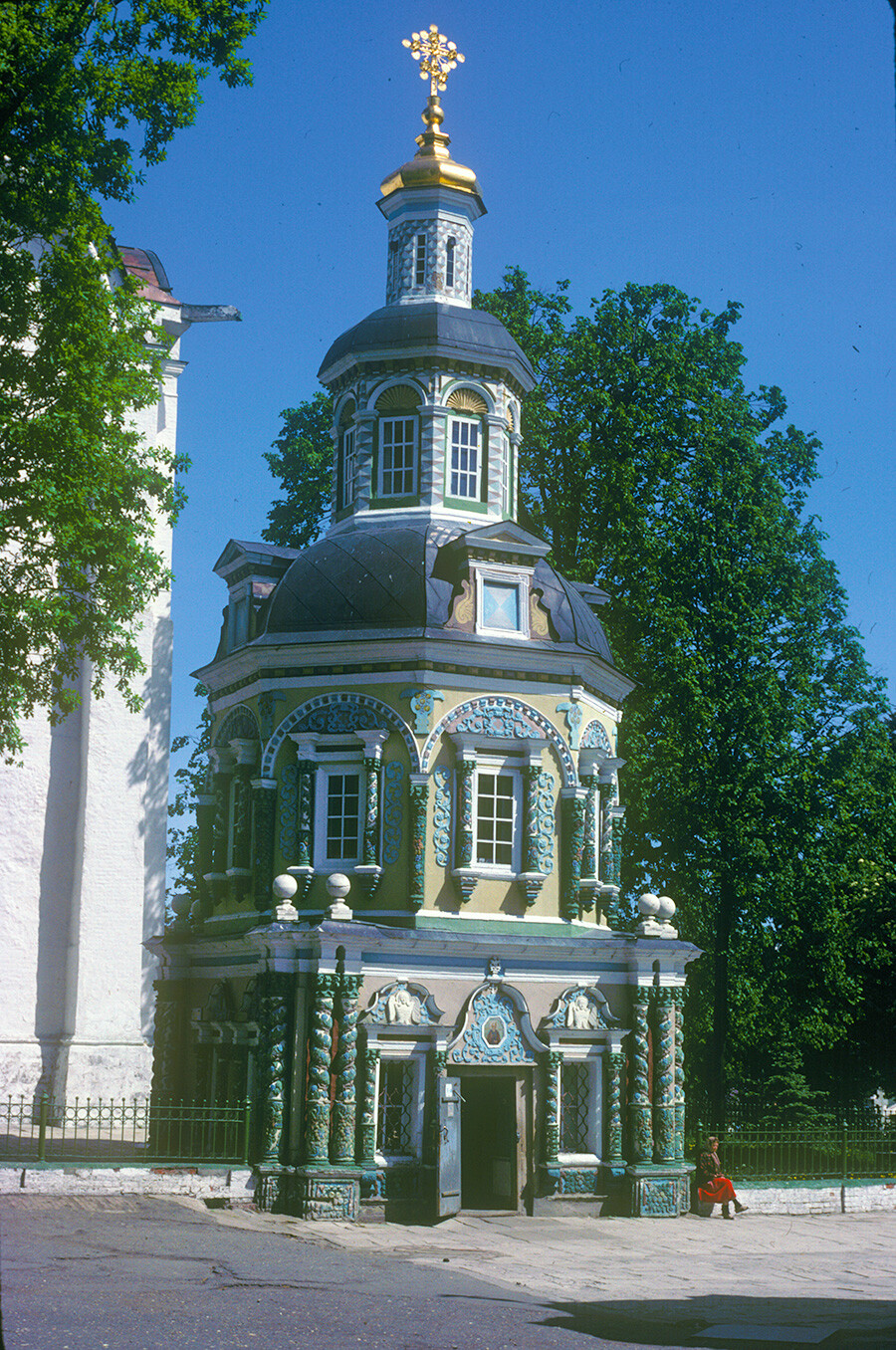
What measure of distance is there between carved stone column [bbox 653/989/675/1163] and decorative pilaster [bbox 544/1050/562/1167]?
65.5 inches

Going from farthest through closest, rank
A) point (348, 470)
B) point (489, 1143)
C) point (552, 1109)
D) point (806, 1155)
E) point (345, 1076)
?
point (806, 1155), point (348, 470), point (489, 1143), point (552, 1109), point (345, 1076)

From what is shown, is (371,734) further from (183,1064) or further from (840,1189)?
(840,1189)

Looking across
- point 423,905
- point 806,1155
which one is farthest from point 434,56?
point 806,1155

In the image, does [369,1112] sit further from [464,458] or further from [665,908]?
[464,458]

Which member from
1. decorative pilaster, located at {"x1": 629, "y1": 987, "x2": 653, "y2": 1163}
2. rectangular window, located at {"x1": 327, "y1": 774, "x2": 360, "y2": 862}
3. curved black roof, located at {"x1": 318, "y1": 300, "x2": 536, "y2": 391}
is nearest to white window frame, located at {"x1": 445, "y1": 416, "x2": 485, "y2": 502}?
curved black roof, located at {"x1": 318, "y1": 300, "x2": 536, "y2": 391}

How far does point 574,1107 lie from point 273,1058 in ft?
16.0

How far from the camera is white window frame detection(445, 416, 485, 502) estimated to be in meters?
26.5

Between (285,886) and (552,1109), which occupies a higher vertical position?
(285,886)

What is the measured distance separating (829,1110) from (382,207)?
23.5 metres

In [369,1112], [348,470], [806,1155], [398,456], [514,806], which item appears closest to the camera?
[369,1112]

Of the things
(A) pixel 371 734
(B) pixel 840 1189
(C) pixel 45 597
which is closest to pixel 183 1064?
(A) pixel 371 734

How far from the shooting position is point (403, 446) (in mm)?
26578

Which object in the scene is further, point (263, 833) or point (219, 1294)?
point (263, 833)

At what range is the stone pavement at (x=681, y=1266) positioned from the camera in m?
13.9
